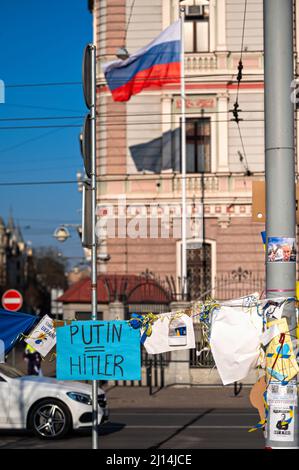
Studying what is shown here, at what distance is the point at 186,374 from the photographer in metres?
26.1

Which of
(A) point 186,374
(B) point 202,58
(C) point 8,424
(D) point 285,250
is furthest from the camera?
(B) point 202,58

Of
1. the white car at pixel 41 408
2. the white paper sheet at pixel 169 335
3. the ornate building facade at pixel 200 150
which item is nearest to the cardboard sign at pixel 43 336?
the white paper sheet at pixel 169 335

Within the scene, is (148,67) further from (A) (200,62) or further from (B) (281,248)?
(B) (281,248)

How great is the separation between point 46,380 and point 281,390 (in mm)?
9845

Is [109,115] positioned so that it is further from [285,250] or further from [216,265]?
[285,250]

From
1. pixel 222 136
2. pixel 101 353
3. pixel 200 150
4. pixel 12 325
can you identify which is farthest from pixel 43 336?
pixel 200 150

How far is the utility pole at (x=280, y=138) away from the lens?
6453 millimetres

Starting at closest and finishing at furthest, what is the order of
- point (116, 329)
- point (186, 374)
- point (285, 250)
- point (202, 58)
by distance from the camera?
point (285, 250)
point (116, 329)
point (186, 374)
point (202, 58)

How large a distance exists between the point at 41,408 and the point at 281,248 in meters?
9.75

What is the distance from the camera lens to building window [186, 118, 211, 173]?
30.8 metres

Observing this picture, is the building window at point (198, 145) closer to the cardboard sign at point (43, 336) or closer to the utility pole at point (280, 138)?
the cardboard sign at point (43, 336)

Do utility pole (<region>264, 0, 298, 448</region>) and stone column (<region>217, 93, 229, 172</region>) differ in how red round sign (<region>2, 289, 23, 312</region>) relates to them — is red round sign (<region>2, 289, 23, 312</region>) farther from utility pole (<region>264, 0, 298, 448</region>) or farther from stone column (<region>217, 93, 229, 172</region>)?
utility pole (<region>264, 0, 298, 448</region>)

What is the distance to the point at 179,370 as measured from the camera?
85.7 ft
